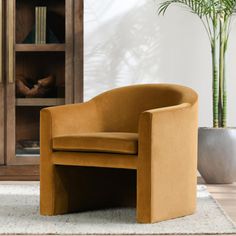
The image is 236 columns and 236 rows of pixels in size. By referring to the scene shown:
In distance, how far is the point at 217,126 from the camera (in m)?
4.75

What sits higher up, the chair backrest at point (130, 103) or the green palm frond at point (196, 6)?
the green palm frond at point (196, 6)

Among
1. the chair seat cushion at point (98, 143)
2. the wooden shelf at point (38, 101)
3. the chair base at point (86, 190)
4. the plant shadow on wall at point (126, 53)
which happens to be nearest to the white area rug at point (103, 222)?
the chair base at point (86, 190)

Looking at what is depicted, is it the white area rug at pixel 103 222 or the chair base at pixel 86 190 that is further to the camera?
the chair base at pixel 86 190

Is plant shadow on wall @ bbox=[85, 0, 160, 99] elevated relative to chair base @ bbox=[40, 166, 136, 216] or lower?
elevated

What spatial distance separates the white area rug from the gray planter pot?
0.90 metres

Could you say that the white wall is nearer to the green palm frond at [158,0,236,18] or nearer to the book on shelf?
the green palm frond at [158,0,236,18]

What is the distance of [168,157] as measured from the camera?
3221 millimetres

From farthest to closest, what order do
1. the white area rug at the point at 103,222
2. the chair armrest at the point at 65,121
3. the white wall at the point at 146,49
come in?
the white wall at the point at 146,49 → the chair armrest at the point at 65,121 → the white area rug at the point at 103,222

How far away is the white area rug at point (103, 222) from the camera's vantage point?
3004 millimetres

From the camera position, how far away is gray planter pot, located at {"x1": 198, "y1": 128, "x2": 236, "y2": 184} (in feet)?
15.2

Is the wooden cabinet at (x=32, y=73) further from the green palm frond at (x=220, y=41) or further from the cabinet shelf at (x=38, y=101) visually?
the green palm frond at (x=220, y=41)

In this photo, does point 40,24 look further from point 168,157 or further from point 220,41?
point 168,157

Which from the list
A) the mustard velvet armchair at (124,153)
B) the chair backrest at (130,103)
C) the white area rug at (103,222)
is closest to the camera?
the white area rug at (103,222)

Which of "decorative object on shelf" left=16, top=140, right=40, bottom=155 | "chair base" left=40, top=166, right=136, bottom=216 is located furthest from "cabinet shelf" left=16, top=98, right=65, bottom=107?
"chair base" left=40, top=166, right=136, bottom=216
